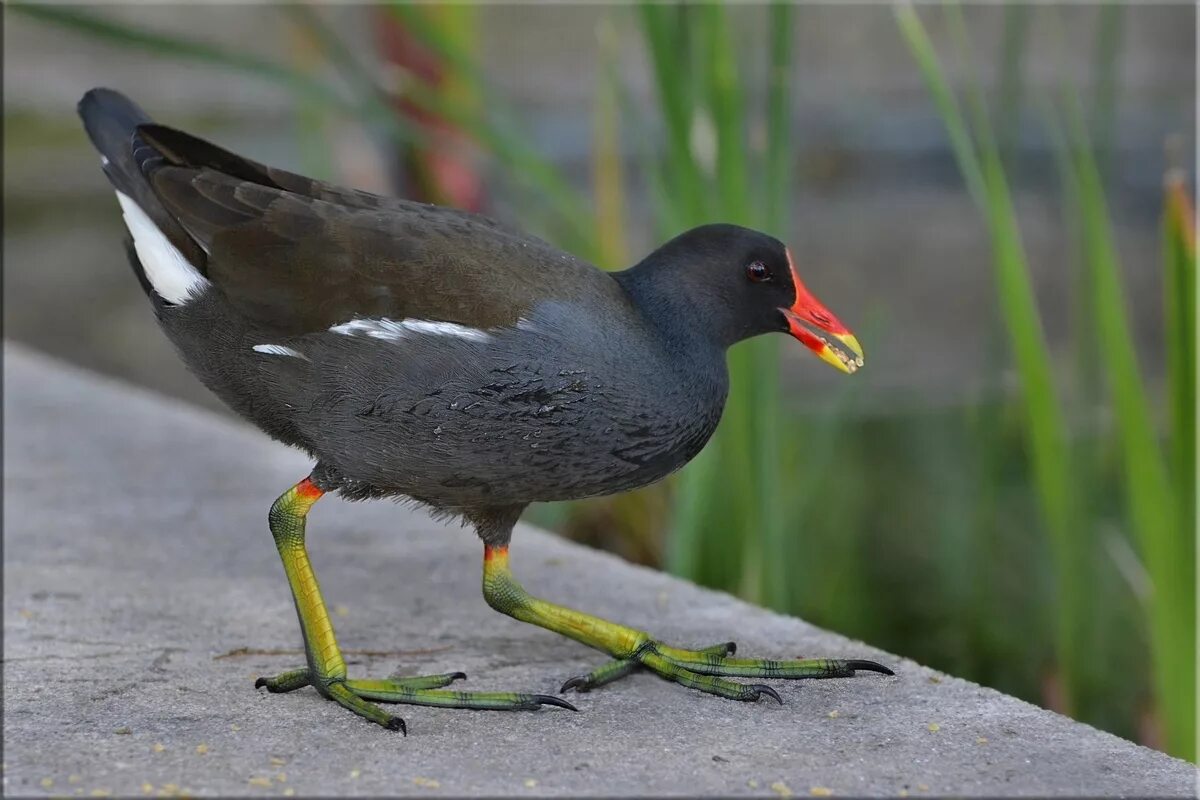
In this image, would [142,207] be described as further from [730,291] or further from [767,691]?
[767,691]

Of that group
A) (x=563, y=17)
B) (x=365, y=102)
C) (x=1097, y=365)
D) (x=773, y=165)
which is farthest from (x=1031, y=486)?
(x=563, y=17)

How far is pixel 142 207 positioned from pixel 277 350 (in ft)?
1.19

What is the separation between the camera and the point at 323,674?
1.86 meters

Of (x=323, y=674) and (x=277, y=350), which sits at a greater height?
(x=277, y=350)

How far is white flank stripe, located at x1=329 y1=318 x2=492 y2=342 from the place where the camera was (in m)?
1.76

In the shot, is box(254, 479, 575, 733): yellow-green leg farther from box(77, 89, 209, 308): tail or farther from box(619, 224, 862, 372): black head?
box(619, 224, 862, 372): black head

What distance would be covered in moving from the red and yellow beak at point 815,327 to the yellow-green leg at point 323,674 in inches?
23.0

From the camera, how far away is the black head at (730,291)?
1906 millimetres

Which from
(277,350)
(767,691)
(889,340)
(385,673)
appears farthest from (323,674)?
(889,340)

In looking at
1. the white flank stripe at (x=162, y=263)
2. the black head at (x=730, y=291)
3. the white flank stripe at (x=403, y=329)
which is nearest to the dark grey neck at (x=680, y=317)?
the black head at (x=730, y=291)

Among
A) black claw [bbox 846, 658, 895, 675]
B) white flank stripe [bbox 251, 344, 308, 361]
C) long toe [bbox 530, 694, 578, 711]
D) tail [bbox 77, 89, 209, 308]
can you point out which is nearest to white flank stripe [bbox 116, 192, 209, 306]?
tail [bbox 77, 89, 209, 308]

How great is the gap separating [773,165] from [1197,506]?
896mm

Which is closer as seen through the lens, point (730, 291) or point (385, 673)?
point (730, 291)

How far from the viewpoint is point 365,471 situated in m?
1.83
